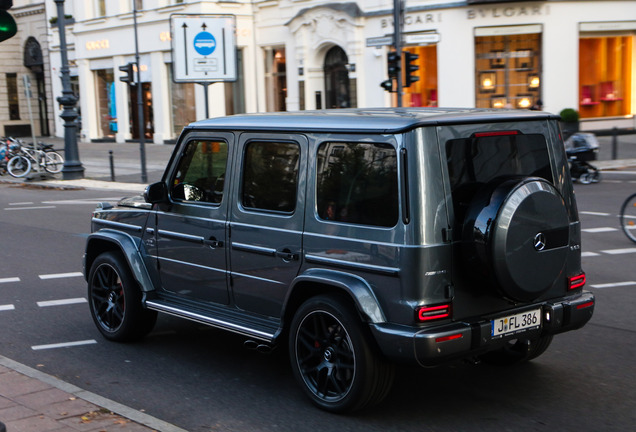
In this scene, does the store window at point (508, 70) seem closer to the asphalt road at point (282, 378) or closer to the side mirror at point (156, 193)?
the asphalt road at point (282, 378)

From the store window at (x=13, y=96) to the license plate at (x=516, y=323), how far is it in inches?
1968

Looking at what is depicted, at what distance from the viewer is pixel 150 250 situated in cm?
662

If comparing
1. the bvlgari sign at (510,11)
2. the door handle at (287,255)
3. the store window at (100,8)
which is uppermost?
the store window at (100,8)

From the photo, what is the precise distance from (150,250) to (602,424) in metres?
3.47

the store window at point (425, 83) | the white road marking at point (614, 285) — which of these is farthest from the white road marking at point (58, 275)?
the store window at point (425, 83)

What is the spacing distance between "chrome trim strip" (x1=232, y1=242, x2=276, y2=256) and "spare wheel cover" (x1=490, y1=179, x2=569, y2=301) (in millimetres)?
1500

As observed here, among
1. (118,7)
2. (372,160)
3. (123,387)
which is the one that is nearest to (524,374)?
(372,160)

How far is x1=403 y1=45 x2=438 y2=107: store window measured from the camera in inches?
1252

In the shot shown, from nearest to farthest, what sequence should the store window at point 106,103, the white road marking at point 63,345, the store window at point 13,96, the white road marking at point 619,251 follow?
the white road marking at point 63,345 < the white road marking at point 619,251 < the store window at point 106,103 < the store window at point 13,96

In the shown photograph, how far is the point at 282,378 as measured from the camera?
6.02 meters

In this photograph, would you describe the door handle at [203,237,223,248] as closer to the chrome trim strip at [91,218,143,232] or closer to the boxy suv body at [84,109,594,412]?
the boxy suv body at [84,109,594,412]

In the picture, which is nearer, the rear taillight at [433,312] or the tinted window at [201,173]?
the rear taillight at [433,312]

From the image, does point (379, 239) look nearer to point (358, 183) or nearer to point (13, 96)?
point (358, 183)

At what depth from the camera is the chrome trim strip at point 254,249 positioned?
18.3 feet
